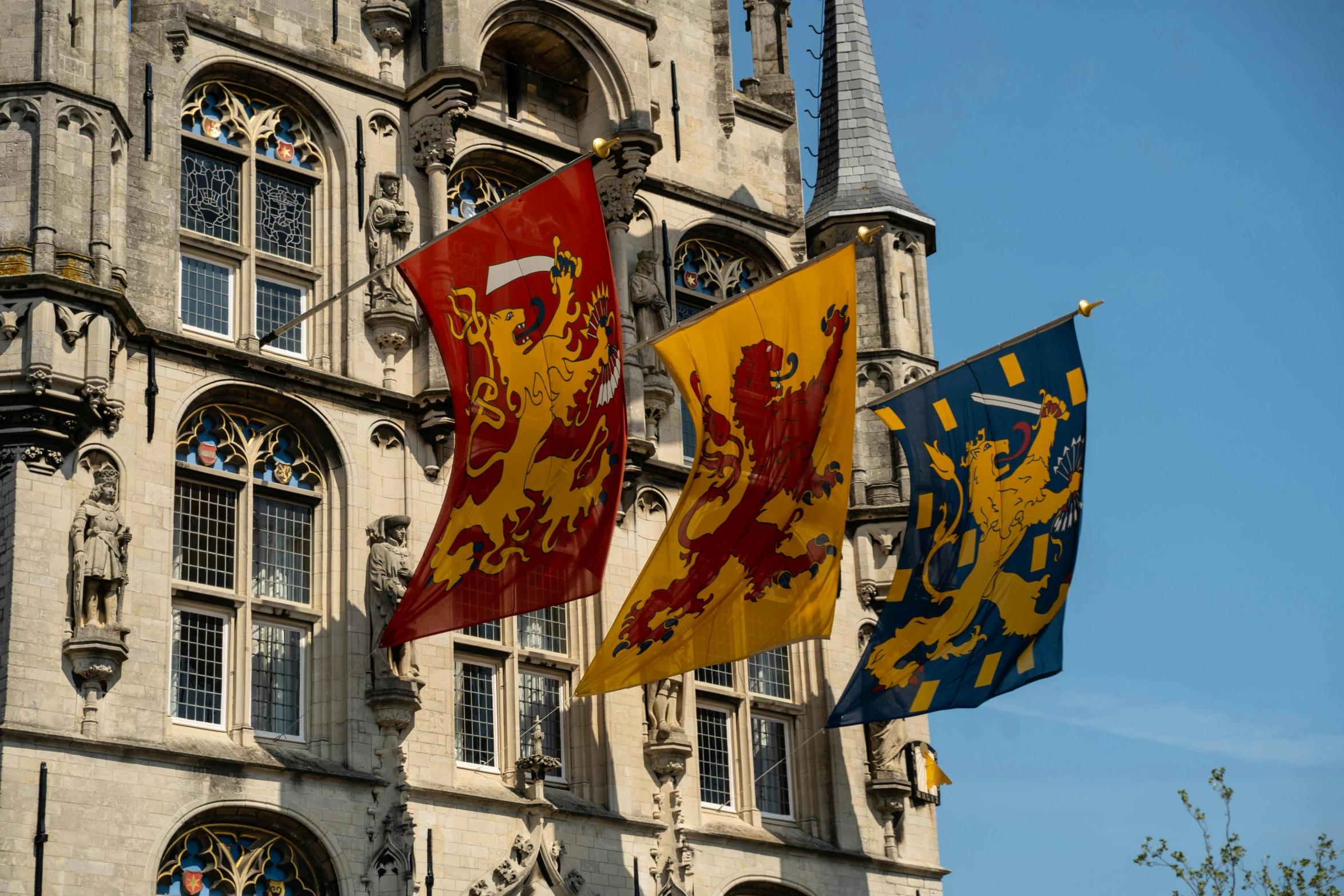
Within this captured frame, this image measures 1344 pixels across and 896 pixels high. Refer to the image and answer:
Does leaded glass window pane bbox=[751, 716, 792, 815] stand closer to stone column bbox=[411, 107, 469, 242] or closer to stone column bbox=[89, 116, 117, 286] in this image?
stone column bbox=[411, 107, 469, 242]

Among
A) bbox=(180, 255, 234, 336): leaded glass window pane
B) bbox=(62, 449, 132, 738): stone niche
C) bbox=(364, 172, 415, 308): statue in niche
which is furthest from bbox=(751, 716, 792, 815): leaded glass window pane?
bbox=(62, 449, 132, 738): stone niche

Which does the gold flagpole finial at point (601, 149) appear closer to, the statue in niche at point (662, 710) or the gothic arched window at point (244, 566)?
the gothic arched window at point (244, 566)

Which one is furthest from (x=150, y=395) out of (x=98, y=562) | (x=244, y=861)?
(x=244, y=861)

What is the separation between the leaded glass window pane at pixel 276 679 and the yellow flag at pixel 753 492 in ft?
13.1

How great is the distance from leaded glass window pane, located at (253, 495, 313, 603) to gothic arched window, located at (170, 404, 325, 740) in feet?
0.05

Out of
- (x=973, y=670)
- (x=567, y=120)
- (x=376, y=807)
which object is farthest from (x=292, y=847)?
(x=567, y=120)

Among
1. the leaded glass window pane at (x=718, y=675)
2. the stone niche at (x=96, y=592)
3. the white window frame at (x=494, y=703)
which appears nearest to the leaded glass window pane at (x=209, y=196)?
the stone niche at (x=96, y=592)

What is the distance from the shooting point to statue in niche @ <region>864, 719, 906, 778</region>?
108 feet

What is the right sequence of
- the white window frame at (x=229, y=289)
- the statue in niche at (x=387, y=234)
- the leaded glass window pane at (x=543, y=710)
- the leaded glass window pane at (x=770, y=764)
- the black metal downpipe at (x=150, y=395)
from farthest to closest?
the leaded glass window pane at (x=770, y=764)
the statue in niche at (x=387, y=234)
the leaded glass window pane at (x=543, y=710)
the white window frame at (x=229, y=289)
the black metal downpipe at (x=150, y=395)

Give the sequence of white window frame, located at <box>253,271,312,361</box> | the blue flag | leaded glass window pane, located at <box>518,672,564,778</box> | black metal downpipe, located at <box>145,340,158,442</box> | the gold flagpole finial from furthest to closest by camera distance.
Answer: leaded glass window pane, located at <box>518,672,564,778</box> < white window frame, located at <box>253,271,312,361</box> < the blue flag < black metal downpipe, located at <box>145,340,158,442</box> < the gold flagpole finial

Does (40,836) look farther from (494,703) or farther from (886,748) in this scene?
(886,748)

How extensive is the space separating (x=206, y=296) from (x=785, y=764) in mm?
10839

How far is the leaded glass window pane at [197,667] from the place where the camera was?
26844 millimetres

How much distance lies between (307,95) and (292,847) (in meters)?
10.3
